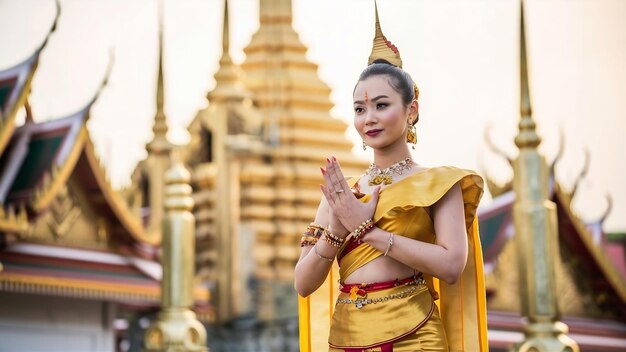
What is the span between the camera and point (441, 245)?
295 cm

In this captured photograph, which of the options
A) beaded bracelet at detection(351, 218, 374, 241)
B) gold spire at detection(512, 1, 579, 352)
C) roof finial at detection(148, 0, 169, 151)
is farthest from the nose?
roof finial at detection(148, 0, 169, 151)

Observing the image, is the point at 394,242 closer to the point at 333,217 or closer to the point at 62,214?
the point at 333,217

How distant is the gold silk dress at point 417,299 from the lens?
2.94 meters

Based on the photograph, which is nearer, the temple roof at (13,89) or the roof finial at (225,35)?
the temple roof at (13,89)

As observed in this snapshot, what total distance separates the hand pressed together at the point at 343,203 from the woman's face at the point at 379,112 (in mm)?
151

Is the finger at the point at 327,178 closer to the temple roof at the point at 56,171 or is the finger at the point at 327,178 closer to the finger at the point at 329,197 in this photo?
the finger at the point at 329,197

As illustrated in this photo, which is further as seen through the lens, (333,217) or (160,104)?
(160,104)

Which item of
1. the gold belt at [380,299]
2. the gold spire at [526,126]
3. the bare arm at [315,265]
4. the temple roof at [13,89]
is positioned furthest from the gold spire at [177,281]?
the gold belt at [380,299]

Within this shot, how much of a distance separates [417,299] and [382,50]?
60 centimetres

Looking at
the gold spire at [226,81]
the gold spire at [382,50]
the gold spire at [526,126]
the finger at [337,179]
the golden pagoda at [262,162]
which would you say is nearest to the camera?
the finger at [337,179]

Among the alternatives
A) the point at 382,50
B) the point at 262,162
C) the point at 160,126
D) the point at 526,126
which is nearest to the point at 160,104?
the point at 160,126

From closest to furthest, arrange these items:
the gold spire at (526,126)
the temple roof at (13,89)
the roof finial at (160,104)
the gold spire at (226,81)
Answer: the gold spire at (526,126) < the temple roof at (13,89) < the roof finial at (160,104) < the gold spire at (226,81)

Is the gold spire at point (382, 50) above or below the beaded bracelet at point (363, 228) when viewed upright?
above

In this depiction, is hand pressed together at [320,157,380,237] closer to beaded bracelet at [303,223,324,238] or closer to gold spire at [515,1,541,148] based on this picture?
beaded bracelet at [303,223,324,238]
